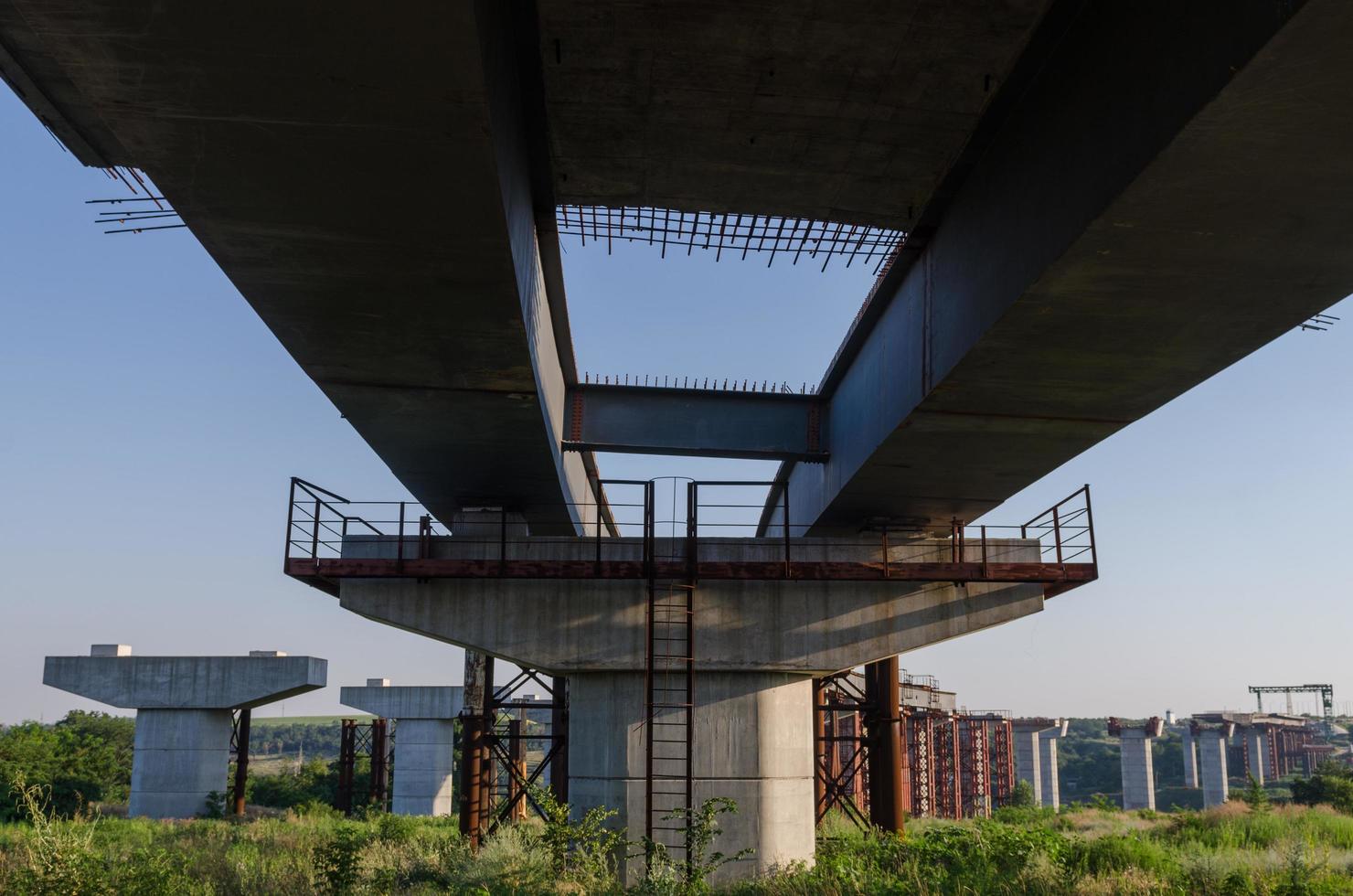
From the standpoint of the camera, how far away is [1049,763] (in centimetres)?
9638

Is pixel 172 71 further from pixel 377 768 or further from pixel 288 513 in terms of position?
pixel 377 768

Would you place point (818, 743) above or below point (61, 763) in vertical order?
above

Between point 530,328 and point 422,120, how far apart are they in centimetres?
446

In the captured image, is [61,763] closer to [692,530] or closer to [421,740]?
[421,740]

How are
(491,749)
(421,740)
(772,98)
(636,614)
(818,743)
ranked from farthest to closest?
(421,740)
(818,743)
(491,749)
(636,614)
(772,98)

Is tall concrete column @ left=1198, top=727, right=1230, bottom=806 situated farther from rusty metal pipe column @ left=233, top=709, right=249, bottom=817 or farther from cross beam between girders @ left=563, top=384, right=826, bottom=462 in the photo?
cross beam between girders @ left=563, top=384, right=826, bottom=462

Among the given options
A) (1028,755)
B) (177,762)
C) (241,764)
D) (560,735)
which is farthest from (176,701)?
(1028,755)

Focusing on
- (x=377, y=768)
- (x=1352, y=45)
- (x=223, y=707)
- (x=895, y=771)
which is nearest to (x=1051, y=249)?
(x=1352, y=45)

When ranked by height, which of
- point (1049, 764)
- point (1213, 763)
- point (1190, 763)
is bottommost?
point (1190, 763)

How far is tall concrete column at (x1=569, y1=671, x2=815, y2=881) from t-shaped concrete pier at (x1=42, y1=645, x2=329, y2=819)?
2211 cm

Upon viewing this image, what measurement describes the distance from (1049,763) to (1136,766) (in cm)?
708

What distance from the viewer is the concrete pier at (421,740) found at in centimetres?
4297

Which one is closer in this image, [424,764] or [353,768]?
[353,768]

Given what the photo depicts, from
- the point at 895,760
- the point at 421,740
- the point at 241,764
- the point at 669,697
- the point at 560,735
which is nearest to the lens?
the point at 669,697
